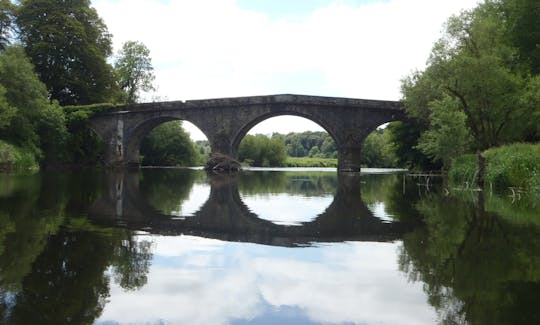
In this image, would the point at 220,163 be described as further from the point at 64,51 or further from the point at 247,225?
the point at 247,225

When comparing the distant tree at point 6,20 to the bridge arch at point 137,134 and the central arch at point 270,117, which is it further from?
the central arch at point 270,117

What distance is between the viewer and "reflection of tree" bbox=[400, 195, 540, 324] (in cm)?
395

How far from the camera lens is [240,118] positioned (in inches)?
1501

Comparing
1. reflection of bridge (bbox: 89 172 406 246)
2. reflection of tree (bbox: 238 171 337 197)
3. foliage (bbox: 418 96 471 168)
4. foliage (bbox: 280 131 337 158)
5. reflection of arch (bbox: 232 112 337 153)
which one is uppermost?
foliage (bbox: 280 131 337 158)

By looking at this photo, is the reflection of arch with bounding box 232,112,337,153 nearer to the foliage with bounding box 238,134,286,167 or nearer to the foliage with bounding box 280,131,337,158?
the foliage with bounding box 238,134,286,167

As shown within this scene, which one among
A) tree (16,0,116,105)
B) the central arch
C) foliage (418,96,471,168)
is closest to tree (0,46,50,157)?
tree (16,0,116,105)

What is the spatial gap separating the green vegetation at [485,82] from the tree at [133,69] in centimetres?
3199

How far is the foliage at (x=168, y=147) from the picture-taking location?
182 ft

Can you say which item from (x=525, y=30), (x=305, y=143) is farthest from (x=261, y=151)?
(x=305, y=143)

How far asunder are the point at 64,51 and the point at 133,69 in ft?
27.2

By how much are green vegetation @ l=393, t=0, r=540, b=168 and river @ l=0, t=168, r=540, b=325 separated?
50.2ft

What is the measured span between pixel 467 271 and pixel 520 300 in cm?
97

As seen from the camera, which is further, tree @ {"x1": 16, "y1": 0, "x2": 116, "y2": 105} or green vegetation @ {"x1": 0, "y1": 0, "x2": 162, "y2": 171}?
tree @ {"x1": 16, "y1": 0, "x2": 116, "y2": 105}

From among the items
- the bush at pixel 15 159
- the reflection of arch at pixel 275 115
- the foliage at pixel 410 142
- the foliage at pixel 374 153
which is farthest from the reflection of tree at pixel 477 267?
the foliage at pixel 374 153
